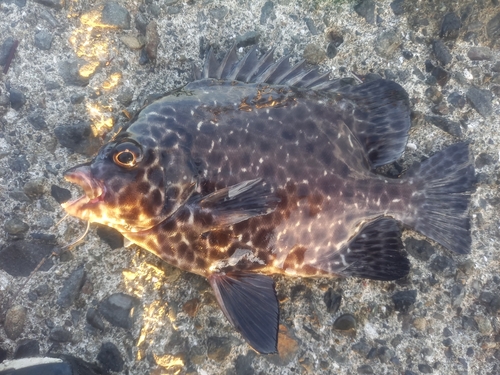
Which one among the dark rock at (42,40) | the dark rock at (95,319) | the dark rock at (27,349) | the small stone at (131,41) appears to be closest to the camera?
the dark rock at (27,349)

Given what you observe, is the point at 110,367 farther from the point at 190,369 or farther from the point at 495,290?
the point at 495,290

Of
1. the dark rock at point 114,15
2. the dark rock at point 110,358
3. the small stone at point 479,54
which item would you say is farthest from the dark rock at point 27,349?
the small stone at point 479,54

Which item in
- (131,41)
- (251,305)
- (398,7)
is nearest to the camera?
(251,305)

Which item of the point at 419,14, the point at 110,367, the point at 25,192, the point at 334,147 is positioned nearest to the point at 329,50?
the point at 419,14

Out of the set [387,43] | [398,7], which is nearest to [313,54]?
[387,43]

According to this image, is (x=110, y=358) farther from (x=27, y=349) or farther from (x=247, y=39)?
(x=247, y=39)

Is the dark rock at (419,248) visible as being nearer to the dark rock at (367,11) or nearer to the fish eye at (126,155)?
the dark rock at (367,11)
